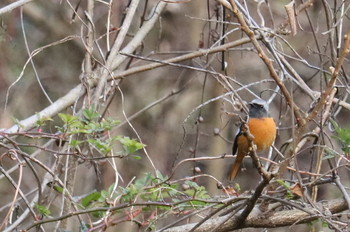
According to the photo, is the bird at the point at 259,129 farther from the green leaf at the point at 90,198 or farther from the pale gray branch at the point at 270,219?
the green leaf at the point at 90,198

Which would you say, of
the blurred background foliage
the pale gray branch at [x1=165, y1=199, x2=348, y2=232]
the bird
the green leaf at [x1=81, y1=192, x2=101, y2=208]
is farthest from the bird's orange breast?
the blurred background foliage

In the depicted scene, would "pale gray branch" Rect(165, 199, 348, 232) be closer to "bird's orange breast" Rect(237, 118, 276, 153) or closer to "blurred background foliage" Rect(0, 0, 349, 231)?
"bird's orange breast" Rect(237, 118, 276, 153)

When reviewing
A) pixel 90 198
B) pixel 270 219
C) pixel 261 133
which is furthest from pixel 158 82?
pixel 90 198

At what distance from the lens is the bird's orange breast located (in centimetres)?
456

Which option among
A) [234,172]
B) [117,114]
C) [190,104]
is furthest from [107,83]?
[190,104]

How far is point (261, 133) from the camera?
4609mm

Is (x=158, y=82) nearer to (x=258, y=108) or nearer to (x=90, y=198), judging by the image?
(x=258, y=108)

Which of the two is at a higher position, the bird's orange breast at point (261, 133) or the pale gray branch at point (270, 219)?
the bird's orange breast at point (261, 133)

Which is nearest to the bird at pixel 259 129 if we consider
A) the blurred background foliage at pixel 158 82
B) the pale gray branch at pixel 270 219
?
the pale gray branch at pixel 270 219

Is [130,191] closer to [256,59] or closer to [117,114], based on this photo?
[117,114]

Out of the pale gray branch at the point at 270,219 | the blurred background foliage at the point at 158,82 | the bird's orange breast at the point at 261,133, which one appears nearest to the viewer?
the pale gray branch at the point at 270,219

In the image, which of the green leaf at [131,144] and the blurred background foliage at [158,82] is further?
the blurred background foliage at [158,82]

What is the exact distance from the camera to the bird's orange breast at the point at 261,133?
15.0 ft

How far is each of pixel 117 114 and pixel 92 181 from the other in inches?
27.6
